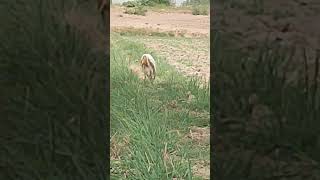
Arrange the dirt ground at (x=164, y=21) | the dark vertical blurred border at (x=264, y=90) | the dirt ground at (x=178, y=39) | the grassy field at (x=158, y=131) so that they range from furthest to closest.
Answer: the dirt ground at (x=164, y=21)
the dirt ground at (x=178, y=39)
the grassy field at (x=158, y=131)
the dark vertical blurred border at (x=264, y=90)

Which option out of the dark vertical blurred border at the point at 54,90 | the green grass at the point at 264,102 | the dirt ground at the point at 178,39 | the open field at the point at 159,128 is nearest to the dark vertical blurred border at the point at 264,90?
the green grass at the point at 264,102

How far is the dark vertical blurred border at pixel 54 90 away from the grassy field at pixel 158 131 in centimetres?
56

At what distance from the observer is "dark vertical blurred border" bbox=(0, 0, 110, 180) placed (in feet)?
3.82

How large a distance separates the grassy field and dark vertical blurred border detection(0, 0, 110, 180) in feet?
1.84

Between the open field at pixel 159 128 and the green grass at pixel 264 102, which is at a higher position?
the green grass at pixel 264 102

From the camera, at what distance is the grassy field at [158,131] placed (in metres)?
1.88

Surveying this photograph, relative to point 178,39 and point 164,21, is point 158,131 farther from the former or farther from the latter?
point 164,21

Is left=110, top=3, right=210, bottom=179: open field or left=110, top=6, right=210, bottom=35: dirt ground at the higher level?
left=110, top=6, right=210, bottom=35: dirt ground

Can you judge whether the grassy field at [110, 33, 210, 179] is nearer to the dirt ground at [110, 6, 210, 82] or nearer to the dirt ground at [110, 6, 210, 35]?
the dirt ground at [110, 6, 210, 82]

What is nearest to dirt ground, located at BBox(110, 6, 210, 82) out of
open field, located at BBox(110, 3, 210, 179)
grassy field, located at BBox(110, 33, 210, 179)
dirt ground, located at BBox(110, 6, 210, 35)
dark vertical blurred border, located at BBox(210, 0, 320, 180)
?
dirt ground, located at BBox(110, 6, 210, 35)

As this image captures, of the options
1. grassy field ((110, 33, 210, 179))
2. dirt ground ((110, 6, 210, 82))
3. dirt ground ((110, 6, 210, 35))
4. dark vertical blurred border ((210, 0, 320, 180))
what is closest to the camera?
Result: dark vertical blurred border ((210, 0, 320, 180))

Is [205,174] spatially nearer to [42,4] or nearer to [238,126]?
[238,126]

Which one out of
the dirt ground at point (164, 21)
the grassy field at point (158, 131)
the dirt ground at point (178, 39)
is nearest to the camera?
the grassy field at point (158, 131)

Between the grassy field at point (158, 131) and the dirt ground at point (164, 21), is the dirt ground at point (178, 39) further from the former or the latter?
the grassy field at point (158, 131)
